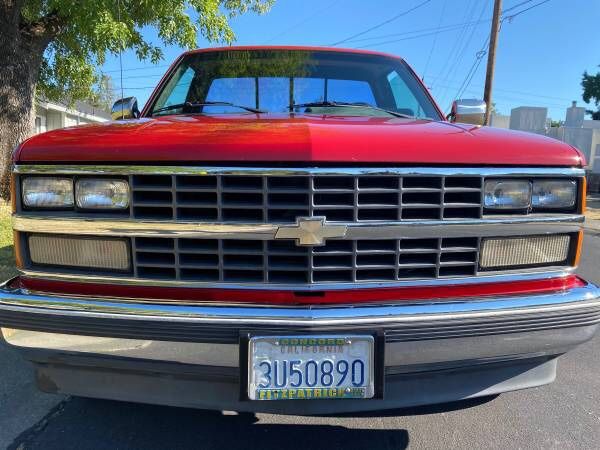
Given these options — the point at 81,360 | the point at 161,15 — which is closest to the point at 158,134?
the point at 81,360

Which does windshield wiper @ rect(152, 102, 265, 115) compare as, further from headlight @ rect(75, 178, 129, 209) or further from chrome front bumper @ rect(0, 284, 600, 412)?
chrome front bumper @ rect(0, 284, 600, 412)

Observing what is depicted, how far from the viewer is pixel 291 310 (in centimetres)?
177

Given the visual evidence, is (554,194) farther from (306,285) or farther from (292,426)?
(292,426)

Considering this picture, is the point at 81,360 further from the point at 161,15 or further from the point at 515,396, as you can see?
the point at 161,15

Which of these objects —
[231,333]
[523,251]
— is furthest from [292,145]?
[523,251]

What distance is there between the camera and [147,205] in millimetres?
1840

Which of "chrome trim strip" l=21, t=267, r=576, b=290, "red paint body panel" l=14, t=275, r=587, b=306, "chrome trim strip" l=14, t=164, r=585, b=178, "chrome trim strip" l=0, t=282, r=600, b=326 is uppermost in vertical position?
"chrome trim strip" l=14, t=164, r=585, b=178

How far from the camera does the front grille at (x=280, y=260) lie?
1.84m

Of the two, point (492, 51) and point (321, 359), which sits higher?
point (492, 51)

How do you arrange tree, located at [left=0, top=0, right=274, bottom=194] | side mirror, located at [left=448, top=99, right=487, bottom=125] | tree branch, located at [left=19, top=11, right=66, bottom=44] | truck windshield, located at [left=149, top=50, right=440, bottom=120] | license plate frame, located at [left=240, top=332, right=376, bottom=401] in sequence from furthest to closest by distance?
1. tree branch, located at [left=19, top=11, right=66, bottom=44]
2. tree, located at [left=0, top=0, right=274, bottom=194]
3. side mirror, located at [left=448, top=99, right=487, bottom=125]
4. truck windshield, located at [left=149, top=50, right=440, bottom=120]
5. license plate frame, located at [left=240, top=332, right=376, bottom=401]

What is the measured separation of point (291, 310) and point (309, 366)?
20cm

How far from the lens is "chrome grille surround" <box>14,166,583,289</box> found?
5.90ft

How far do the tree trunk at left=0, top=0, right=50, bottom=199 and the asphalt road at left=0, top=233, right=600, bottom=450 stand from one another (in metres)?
6.58

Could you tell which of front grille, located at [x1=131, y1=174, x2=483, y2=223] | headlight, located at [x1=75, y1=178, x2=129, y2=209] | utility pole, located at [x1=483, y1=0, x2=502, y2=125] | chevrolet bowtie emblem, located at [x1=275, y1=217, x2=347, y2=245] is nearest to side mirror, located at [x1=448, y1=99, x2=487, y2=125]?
front grille, located at [x1=131, y1=174, x2=483, y2=223]
